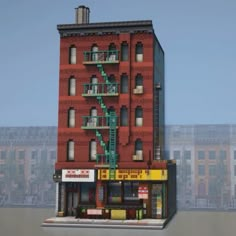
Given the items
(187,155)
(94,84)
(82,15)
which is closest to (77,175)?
(94,84)

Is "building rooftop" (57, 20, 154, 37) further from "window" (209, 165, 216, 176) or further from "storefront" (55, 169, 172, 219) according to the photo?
"window" (209, 165, 216, 176)

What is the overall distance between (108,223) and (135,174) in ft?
21.1

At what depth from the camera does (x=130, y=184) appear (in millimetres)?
51781

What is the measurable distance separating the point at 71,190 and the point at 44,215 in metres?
7.55

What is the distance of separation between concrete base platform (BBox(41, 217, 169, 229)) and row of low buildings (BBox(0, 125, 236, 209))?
9298 centimetres

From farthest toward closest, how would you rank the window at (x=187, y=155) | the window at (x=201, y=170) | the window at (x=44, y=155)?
the window at (x=44, y=155) → the window at (x=187, y=155) → the window at (x=201, y=170)

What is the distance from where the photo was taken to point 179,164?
14075 centimetres

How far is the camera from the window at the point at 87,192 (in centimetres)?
5278

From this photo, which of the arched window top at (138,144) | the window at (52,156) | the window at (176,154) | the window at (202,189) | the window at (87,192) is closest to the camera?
the window at (87,192)

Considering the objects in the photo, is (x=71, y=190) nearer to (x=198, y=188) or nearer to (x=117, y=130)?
(x=117, y=130)

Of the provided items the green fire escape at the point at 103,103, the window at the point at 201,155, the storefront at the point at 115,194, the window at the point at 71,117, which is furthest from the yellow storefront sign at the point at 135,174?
the window at the point at 201,155

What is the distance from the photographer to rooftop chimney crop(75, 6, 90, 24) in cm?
5879

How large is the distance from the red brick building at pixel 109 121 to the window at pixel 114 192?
0.11 m

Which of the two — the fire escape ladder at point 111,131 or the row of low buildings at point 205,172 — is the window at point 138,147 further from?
the row of low buildings at point 205,172
